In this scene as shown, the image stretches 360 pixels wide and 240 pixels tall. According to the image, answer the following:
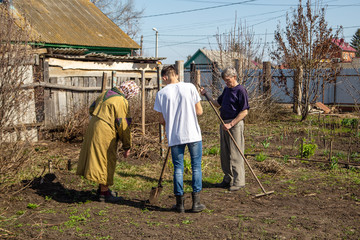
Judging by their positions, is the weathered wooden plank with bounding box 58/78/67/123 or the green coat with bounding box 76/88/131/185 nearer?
the green coat with bounding box 76/88/131/185

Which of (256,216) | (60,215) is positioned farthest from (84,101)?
(256,216)

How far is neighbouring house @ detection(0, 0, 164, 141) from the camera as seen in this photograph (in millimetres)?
9539

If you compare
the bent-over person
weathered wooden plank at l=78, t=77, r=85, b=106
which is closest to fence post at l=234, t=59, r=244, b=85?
weathered wooden plank at l=78, t=77, r=85, b=106

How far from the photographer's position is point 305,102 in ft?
46.4

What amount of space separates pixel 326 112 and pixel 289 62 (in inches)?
121

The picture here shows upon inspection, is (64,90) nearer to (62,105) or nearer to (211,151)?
(62,105)

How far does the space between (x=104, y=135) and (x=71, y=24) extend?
448 inches

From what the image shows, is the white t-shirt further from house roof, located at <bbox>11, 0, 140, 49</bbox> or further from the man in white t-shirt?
house roof, located at <bbox>11, 0, 140, 49</bbox>

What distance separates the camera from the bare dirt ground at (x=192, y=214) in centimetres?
428

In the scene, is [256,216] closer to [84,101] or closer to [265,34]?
[84,101]

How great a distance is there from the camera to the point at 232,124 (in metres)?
5.89

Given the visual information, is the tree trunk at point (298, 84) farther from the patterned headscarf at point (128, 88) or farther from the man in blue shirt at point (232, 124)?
the patterned headscarf at point (128, 88)

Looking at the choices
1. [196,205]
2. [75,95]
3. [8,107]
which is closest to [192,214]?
[196,205]

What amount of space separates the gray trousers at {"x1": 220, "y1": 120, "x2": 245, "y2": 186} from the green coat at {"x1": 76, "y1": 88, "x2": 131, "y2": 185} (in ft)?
5.20
